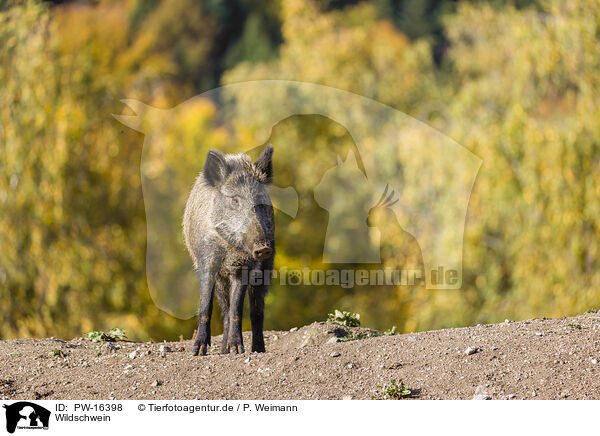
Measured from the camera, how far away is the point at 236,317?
6.50 m

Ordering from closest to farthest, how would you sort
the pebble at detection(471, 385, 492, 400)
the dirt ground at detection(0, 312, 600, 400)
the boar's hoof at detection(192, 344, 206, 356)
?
1. the pebble at detection(471, 385, 492, 400)
2. the dirt ground at detection(0, 312, 600, 400)
3. the boar's hoof at detection(192, 344, 206, 356)

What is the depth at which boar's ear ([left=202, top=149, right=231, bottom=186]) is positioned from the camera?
687 centimetres

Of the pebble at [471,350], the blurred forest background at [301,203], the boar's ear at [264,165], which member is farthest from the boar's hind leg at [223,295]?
→ the blurred forest background at [301,203]

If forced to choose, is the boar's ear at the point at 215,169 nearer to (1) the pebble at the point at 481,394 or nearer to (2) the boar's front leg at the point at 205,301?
(2) the boar's front leg at the point at 205,301

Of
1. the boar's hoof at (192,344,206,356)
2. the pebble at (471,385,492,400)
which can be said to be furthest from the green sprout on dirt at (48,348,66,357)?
the pebble at (471,385,492,400)

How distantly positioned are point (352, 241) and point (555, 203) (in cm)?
979

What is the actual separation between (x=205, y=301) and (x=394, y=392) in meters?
2.42

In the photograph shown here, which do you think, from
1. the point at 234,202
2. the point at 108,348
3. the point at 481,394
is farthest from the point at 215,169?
the point at 481,394

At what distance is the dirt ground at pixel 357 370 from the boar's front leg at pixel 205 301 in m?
0.22

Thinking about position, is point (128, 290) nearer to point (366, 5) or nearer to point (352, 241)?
point (352, 241)

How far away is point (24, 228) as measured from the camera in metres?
13.0

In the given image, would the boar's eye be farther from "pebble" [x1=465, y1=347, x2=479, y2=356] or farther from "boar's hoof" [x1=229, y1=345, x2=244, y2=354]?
"pebble" [x1=465, y1=347, x2=479, y2=356]

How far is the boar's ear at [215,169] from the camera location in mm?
6871

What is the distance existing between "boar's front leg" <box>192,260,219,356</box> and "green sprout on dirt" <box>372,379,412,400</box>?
213 centimetres
